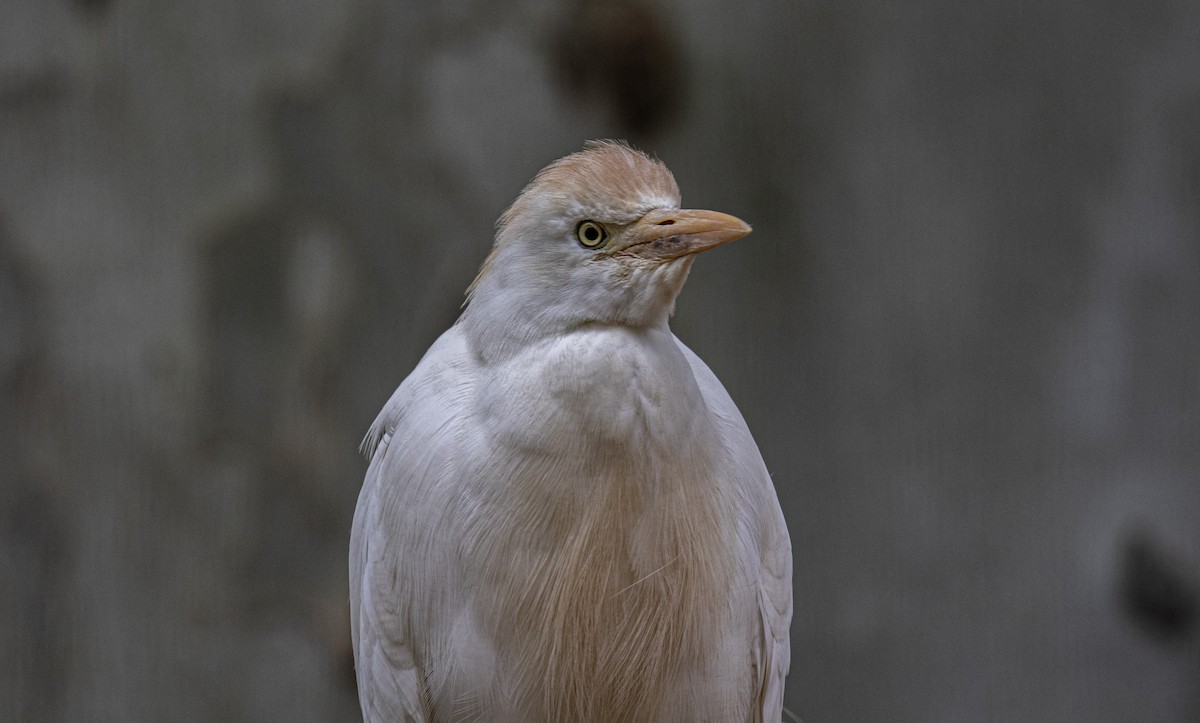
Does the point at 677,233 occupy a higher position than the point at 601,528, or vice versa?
the point at 677,233

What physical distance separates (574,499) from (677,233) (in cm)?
15

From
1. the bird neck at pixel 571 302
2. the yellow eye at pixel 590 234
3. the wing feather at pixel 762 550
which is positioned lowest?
the wing feather at pixel 762 550

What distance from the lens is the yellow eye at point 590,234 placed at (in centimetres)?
55

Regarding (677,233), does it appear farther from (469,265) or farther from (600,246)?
(469,265)

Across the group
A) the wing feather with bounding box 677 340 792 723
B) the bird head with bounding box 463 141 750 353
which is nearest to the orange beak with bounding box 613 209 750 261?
the bird head with bounding box 463 141 750 353

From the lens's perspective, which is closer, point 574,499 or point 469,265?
point 574,499

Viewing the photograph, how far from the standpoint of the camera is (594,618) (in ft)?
1.97

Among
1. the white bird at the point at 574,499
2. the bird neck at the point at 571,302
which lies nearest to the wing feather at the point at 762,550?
the white bird at the point at 574,499

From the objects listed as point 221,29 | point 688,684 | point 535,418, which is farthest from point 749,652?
point 221,29

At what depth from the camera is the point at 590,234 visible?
1.80ft

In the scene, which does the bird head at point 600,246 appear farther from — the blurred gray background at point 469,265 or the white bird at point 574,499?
the blurred gray background at point 469,265

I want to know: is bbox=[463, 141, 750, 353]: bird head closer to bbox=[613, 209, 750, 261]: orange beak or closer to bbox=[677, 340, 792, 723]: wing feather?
bbox=[613, 209, 750, 261]: orange beak

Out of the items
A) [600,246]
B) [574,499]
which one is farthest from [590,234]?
[574,499]

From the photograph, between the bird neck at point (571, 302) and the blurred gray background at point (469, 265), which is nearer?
the bird neck at point (571, 302)
